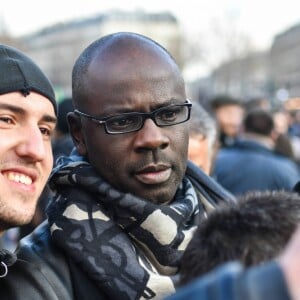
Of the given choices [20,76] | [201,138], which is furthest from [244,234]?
[201,138]

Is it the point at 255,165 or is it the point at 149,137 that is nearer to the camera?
the point at 149,137

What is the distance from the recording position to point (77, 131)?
6.61 ft

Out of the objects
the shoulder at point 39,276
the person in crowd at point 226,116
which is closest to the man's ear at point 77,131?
the shoulder at point 39,276

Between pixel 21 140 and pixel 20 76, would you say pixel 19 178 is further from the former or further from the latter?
pixel 20 76

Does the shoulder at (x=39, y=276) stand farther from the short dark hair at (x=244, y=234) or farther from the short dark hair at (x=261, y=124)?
the short dark hair at (x=261, y=124)

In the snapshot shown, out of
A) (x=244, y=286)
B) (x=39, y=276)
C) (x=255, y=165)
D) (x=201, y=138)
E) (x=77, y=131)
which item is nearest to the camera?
(x=244, y=286)

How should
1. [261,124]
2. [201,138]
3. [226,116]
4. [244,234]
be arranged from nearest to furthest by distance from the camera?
[244,234], [201,138], [261,124], [226,116]

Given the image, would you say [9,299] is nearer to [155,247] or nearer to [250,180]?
[155,247]

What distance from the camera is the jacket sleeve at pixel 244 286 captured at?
83 centimetres

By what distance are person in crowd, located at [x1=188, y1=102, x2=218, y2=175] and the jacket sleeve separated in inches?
90.5

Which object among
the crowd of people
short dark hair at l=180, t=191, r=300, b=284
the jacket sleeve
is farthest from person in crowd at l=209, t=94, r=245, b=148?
the jacket sleeve

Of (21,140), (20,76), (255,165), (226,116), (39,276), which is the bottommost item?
(226,116)

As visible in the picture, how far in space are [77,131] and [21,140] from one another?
184 millimetres

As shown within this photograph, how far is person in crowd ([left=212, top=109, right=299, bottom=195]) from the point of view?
472cm
